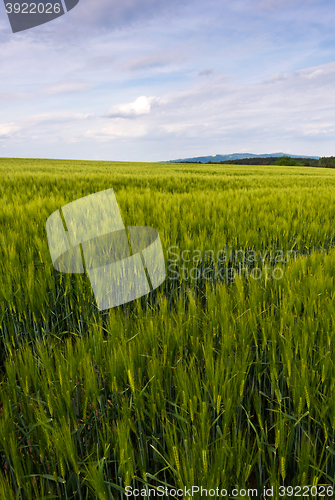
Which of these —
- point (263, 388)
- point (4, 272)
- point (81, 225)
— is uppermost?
point (81, 225)

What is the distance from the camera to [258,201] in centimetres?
339

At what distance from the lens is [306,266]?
64.6 inches

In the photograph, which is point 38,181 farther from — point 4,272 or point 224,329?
point 224,329

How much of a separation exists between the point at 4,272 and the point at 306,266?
1.83 metres

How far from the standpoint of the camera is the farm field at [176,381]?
62 cm

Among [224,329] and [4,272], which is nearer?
[224,329]

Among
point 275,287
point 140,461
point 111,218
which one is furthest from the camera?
point 111,218

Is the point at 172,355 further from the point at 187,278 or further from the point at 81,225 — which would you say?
the point at 81,225

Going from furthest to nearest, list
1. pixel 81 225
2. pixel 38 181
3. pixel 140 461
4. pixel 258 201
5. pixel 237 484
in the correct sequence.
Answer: pixel 38 181 → pixel 258 201 → pixel 81 225 → pixel 140 461 → pixel 237 484

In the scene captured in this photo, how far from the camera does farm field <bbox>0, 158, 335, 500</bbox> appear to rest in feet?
2.02

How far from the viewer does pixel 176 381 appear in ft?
2.56

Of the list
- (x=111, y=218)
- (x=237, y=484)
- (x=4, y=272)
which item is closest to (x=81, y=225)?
(x=111, y=218)

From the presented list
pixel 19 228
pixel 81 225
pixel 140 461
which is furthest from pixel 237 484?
pixel 19 228

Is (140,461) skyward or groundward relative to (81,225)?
groundward
